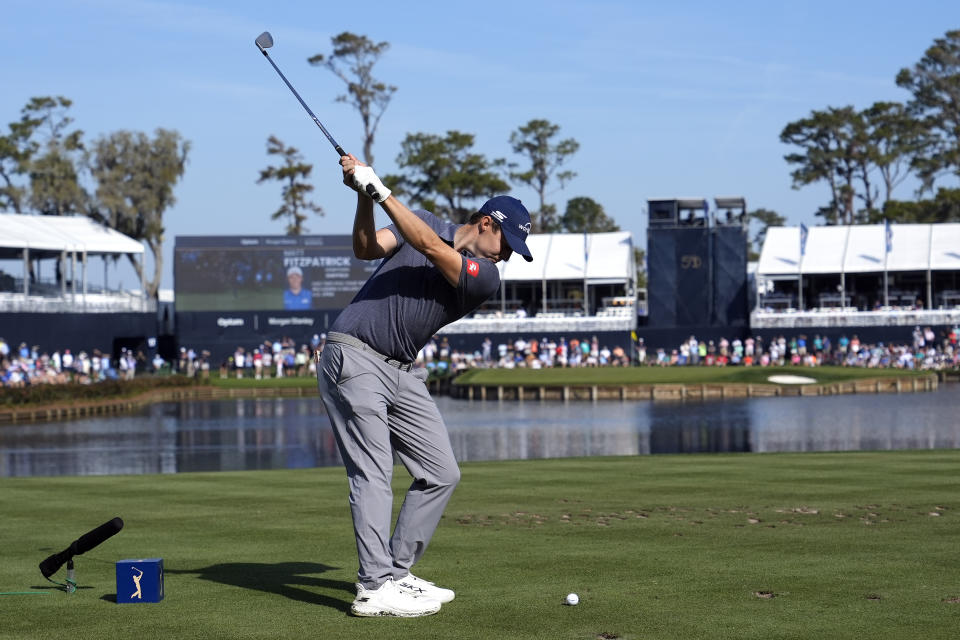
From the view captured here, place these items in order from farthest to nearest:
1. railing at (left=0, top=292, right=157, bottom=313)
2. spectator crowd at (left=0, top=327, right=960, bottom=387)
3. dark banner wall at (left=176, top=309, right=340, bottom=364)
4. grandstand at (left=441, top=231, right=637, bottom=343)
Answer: grandstand at (left=441, top=231, right=637, bottom=343)
dark banner wall at (left=176, top=309, right=340, bottom=364)
railing at (left=0, top=292, right=157, bottom=313)
spectator crowd at (left=0, top=327, right=960, bottom=387)

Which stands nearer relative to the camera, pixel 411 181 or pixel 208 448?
pixel 208 448

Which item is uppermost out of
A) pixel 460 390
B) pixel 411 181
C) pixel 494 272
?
pixel 411 181

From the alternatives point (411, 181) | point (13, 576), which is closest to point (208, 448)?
point (13, 576)

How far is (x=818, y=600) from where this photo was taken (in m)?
6.71

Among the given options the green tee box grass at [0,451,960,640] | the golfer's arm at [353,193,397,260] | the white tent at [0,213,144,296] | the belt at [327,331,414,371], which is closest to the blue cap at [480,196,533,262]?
the golfer's arm at [353,193,397,260]

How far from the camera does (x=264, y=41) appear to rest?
306 inches

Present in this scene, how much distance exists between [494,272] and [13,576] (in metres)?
3.89

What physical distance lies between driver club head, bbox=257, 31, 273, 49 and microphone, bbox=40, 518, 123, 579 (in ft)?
10.0

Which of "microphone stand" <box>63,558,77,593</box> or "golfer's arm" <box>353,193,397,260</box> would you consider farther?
"microphone stand" <box>63,558,77,593</box>

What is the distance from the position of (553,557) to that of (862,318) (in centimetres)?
5954

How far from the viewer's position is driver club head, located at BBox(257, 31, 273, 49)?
775 cm

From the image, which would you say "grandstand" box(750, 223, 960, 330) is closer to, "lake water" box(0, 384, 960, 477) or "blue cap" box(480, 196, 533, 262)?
"lake water" box(0, 384, 960, 477)

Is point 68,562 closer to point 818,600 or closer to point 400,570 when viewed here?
point 400,570

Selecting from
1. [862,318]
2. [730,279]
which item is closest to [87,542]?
[862,318]
